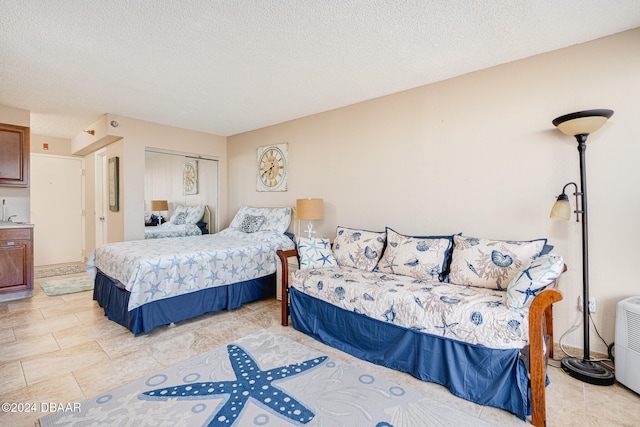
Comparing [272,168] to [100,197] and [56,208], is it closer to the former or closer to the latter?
[100,197]

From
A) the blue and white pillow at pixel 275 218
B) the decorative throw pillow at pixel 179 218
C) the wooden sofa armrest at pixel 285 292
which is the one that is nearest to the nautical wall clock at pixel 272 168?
the blue and white pillow at pixel 275 218

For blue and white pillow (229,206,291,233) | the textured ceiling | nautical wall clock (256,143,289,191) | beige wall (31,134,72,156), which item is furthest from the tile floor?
beige wall (31,134,72,156)

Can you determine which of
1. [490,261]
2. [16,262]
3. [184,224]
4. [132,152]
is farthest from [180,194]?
[490,261]

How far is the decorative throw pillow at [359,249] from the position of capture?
3016mm

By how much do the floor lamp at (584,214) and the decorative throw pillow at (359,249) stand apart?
57.3 inches

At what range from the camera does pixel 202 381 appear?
2074 millimetres

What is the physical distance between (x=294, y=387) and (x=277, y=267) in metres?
1.85

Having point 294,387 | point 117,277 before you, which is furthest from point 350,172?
point 117,277

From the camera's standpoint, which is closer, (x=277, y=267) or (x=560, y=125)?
(x=560, y=125)

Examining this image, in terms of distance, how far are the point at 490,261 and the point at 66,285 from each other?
5.53 meters

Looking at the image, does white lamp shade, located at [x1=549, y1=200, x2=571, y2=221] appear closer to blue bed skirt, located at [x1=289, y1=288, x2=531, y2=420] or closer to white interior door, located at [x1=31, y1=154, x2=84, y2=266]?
blue bed skirt, located at [x1=289, y1=288, x2=531, y2=420]

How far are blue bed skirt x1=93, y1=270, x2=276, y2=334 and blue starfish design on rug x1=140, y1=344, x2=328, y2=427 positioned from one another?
3.41 ft

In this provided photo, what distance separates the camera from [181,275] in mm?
3062

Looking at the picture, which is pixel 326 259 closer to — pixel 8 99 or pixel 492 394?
pixel 492 394
